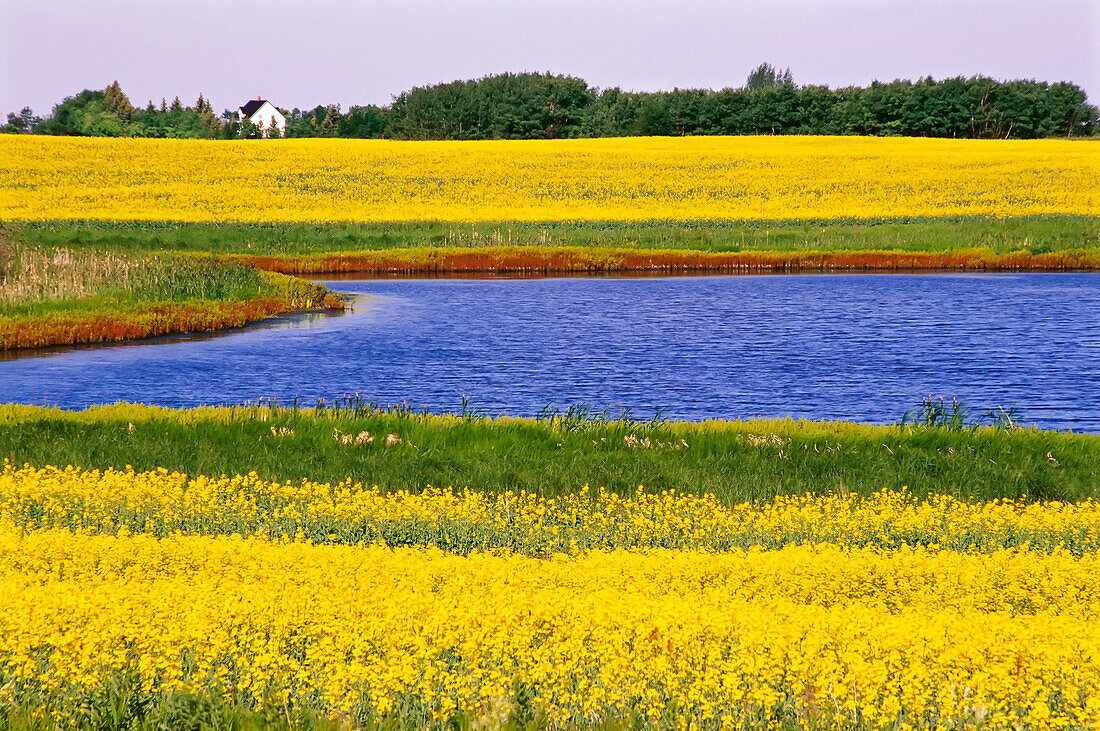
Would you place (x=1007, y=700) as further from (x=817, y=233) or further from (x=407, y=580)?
(x=817, y=233)

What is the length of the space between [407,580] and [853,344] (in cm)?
2149

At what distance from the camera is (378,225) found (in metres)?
53.0

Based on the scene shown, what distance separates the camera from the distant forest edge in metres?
101

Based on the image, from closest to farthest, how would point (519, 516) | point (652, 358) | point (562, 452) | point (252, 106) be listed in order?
point (519, 516)
point (562, 452)
point (652, 358)
point (252, 106)

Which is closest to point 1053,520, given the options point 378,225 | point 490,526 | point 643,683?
point 490,526

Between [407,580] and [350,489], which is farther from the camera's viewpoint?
[350,489]

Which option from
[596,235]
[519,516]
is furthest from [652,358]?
[596,235]

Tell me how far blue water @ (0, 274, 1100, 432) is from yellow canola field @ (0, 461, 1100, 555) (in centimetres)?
804

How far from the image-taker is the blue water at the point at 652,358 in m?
20.0

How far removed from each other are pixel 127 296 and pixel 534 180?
132 ft

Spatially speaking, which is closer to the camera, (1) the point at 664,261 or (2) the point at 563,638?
(2) the point at 563,638

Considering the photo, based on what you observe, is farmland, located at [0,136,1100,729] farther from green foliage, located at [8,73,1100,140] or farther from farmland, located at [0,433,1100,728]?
green foliage, located at [8,73,1100,140]

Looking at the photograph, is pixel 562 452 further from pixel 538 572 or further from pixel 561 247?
pixel 561 247

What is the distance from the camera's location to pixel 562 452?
1285 cm
